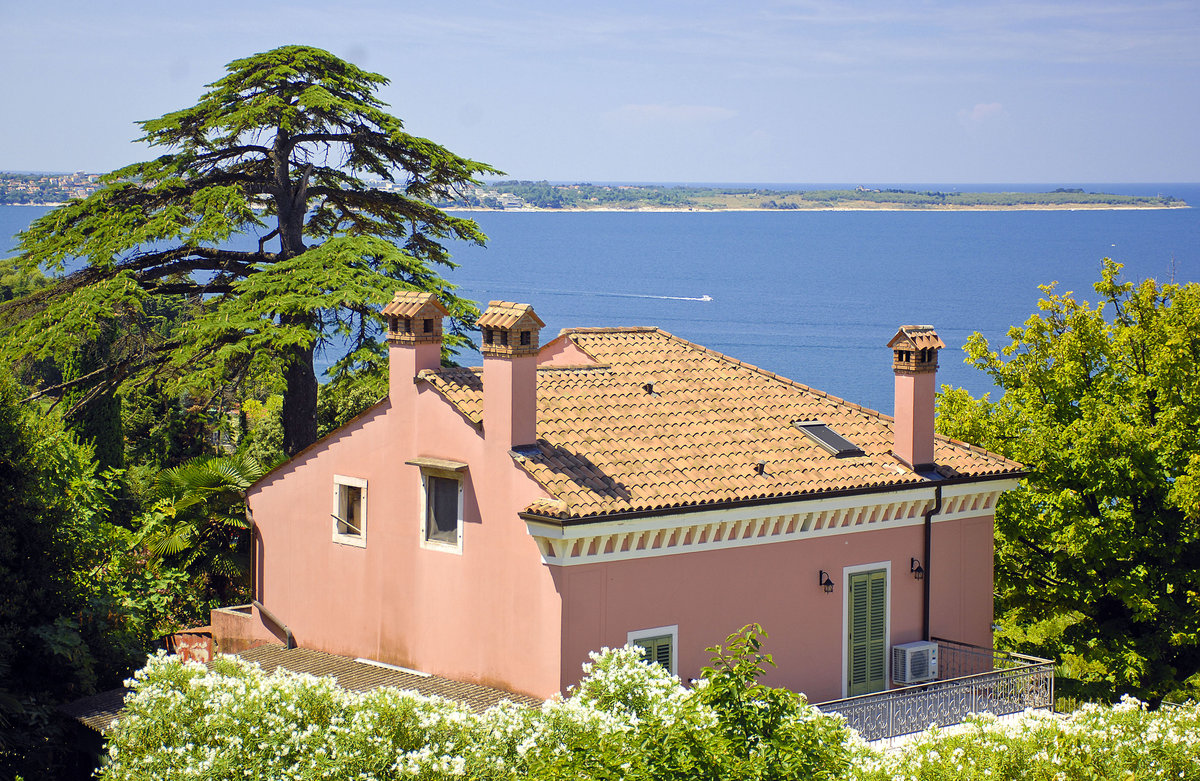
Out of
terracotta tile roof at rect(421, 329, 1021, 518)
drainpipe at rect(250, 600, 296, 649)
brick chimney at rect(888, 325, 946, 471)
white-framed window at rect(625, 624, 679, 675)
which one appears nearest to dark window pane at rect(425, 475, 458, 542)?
terracotta tile roof at rect(421, 329, 1021, 518)

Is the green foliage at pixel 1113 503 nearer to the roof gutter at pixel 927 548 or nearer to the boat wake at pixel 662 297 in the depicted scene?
the roof gutter at pixel 927 548

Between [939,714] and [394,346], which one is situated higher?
[394,346]

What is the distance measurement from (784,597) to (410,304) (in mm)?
7525

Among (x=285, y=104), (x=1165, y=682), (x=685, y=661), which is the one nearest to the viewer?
(x=685, y=661)

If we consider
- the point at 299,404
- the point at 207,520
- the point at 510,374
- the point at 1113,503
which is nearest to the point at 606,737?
the point at 510,374

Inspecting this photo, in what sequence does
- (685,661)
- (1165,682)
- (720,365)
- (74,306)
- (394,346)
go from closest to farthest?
(685,661)
(394,346)
(720,365)
(1165,682)
(74,306)

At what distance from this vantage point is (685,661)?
20062mm

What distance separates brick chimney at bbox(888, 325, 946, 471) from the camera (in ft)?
73.8

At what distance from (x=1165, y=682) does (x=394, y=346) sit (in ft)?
55.1

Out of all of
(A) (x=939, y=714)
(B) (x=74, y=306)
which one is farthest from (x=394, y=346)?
(B) (x=74, y=306)

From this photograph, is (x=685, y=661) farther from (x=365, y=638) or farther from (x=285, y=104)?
(x=285, y=104)

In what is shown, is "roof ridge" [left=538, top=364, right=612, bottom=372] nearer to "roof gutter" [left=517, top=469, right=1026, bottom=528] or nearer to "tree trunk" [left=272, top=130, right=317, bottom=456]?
"roof gutter" [left=517, top=469, right=1026, bottom=528]

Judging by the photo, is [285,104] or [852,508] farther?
[285,104]

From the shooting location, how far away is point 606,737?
13.1m
